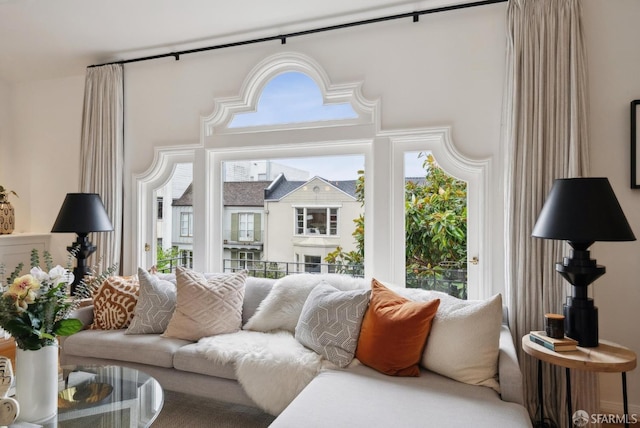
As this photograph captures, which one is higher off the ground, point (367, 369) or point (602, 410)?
point (367, 369)

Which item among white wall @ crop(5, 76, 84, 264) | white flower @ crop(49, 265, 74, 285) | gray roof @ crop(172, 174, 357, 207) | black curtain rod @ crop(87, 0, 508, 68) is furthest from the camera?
white wall @ crop(5, 76, 84, 264)

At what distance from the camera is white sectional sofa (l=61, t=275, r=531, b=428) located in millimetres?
1583

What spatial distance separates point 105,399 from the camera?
5.72ft

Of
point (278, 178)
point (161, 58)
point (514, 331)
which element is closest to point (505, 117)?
point (514, 331)

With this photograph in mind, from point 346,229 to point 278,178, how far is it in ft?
2.37

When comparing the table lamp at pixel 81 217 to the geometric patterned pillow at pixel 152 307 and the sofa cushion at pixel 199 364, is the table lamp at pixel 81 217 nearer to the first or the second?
the geometric patterned pillow at pixel 152 307

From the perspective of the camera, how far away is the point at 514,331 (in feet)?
8.08

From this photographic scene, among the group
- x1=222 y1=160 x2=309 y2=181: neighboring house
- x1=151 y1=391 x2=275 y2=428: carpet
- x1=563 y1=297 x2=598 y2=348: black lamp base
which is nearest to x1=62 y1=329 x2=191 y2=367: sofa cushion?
x1=151 y1=391 x2=275 y2=428: carpet

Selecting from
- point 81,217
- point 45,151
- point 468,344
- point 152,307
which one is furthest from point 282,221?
point 45,151

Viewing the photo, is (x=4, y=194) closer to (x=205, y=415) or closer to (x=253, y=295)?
(x=253, y=295)

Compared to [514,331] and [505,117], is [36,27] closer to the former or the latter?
[505,117]

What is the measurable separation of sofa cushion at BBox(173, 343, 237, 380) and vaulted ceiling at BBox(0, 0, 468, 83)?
2.27 metres

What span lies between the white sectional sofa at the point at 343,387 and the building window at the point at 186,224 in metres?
1.10

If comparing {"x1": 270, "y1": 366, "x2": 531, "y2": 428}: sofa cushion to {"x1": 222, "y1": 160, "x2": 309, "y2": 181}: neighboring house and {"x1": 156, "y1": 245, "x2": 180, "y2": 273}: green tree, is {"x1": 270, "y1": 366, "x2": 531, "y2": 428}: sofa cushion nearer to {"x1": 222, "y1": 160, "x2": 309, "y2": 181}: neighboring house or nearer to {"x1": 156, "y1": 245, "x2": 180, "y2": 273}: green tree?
{"x1": 222, "y1": 160, "x2": 309, "y2": 181}: neighboring house
